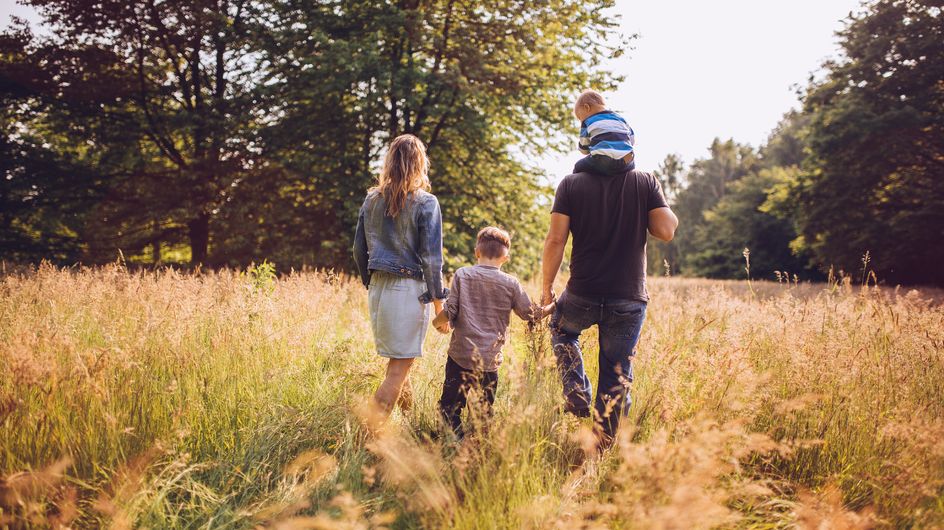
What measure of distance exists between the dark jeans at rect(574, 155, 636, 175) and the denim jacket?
3.40 feet

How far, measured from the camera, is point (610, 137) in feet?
9.98

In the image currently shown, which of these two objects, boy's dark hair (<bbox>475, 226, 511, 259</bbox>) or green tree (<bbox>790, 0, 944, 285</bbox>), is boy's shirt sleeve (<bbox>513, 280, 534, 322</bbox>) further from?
green tree (<bbox>790, 0, 944, 285</bbox>)

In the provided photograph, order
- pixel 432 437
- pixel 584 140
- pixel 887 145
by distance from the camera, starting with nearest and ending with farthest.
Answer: pixel 584 140 < pixel 432 437 < pixel 887 145

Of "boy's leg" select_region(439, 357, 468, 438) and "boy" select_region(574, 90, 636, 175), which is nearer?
"boy" select_region(574, 90, 636, 175)

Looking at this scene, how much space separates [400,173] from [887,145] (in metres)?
21.5

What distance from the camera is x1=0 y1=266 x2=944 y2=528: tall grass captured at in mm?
2217

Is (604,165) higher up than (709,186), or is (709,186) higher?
(709,186)

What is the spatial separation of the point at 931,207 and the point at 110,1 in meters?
25.9

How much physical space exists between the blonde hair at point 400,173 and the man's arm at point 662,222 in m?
1.50

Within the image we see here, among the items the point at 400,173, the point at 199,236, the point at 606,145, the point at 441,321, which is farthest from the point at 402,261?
the point at 199,236

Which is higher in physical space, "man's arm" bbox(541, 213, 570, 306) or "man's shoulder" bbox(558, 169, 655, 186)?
"man's shoulder" bbox(558, 169, 655, 186)

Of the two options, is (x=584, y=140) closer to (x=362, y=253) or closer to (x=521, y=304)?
(x=521, y=304)

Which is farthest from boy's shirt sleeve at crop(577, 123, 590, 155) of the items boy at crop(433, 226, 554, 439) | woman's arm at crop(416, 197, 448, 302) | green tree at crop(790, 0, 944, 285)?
green tree at crop(790, 0, 944, 285)

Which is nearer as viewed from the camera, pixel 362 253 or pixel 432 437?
pixel 432 437
